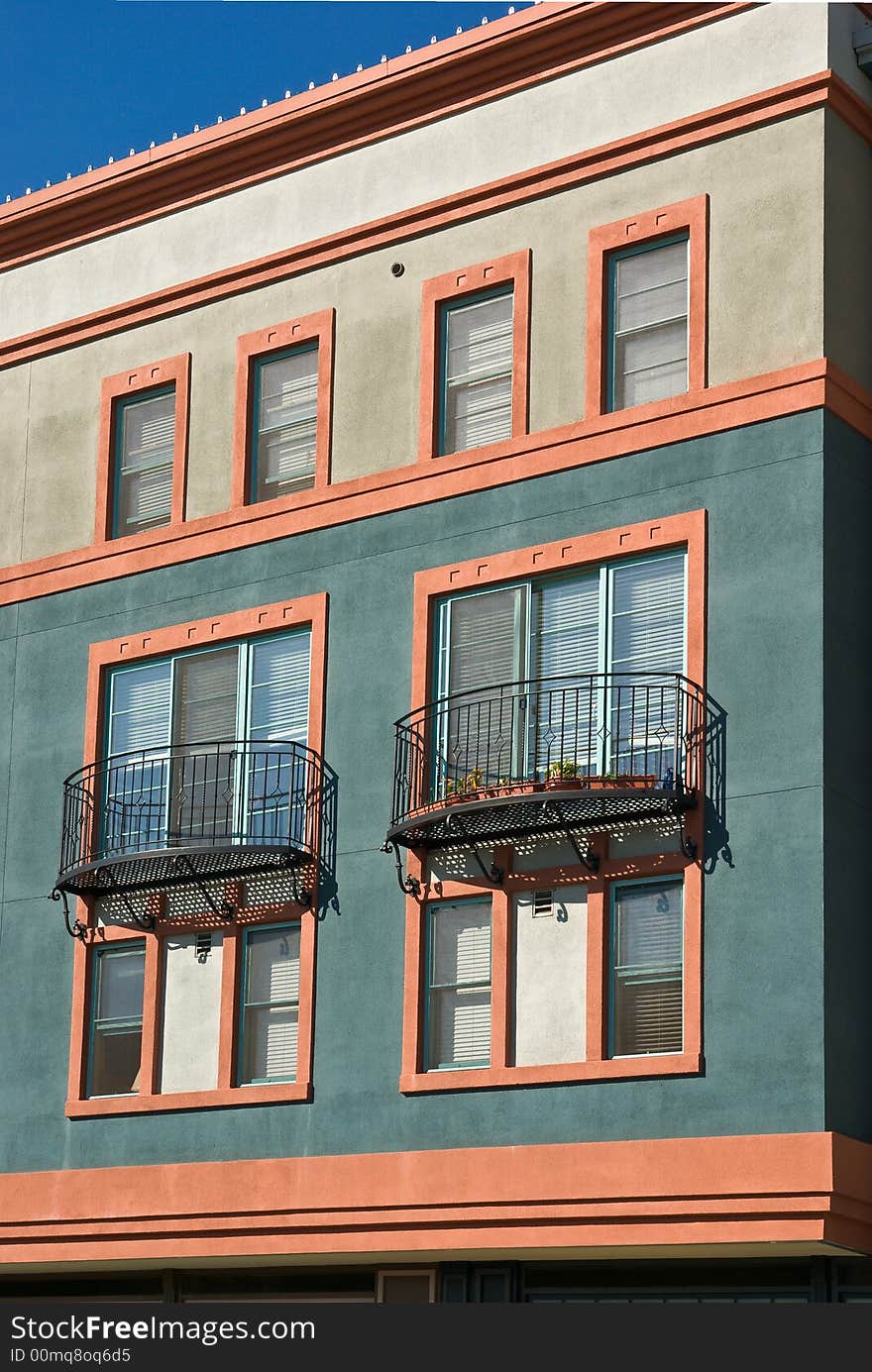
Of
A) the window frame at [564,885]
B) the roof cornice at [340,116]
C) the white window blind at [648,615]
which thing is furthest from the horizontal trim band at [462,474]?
the roof cornice at [340,116]

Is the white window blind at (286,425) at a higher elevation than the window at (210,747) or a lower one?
higher

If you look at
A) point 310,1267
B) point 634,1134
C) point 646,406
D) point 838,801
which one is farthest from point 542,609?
point 310,1267

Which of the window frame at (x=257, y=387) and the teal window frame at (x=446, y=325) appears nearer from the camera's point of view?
the teal window frame at (x=446, y=325)

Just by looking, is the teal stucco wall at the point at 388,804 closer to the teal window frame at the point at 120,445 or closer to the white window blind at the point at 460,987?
the white window blind at the point at 460,987

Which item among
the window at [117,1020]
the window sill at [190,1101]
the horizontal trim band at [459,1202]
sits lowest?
the horizontal trim band at [459,1202]

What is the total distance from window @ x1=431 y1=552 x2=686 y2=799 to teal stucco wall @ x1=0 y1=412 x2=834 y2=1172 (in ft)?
2.04

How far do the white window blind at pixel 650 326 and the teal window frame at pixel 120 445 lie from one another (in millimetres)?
7421

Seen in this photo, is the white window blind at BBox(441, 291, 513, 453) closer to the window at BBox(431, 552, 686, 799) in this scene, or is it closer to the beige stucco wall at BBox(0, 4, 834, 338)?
the beige stucco wall at BBox(0, 4, 834, 338)

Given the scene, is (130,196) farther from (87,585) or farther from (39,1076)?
(39,1076)

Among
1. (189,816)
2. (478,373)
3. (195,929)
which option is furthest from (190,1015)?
(478,373)

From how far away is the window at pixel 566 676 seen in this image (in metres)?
27.3

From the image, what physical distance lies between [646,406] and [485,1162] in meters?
9.29

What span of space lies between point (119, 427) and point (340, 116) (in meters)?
5.72

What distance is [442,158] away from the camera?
31062 millimetres
